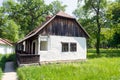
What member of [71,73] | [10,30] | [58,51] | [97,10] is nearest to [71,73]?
[71,73]

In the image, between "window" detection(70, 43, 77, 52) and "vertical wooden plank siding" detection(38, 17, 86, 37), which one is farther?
"window" detection(70, 43, 77, 52)

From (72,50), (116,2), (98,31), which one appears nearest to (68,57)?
(72,50)

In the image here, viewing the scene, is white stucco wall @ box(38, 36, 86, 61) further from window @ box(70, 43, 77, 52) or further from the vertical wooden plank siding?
the vertical wooden plank siding

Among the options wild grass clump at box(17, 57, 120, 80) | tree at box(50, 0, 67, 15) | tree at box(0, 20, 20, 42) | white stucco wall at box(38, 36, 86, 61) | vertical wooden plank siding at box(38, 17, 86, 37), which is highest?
tree at box(50, 0, 67, 15)

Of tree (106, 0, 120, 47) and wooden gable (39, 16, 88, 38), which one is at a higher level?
tree (106, 0, 120, 47)

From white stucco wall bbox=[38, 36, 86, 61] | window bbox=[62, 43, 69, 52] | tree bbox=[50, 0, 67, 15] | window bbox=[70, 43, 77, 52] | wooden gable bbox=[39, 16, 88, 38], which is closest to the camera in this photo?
white stucco wall bbox=[38, 36, 86, 61]

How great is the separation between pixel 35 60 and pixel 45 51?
179cm

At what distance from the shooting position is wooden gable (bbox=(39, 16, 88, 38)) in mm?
21469

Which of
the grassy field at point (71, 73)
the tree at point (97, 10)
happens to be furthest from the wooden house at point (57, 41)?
the tree at point (97, 10)

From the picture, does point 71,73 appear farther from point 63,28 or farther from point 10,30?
point 10,30

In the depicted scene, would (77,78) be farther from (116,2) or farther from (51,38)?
(116,2)

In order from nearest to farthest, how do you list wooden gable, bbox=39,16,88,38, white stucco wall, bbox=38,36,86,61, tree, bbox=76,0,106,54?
white stucco wall, bbox=38,36,86,61
wooden gable, bbox=39,16,88,38
tree, bbox=76,0,106,54

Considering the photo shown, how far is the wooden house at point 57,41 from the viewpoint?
2080 centimetres

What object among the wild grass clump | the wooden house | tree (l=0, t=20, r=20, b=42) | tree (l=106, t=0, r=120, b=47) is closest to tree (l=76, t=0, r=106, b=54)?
tree (l=106, t=0, r=120, b=47)
